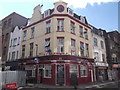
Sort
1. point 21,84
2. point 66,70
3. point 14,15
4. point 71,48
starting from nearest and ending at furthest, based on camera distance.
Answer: point 21,84 → point 66,70 → point 71,48 → point 14,15

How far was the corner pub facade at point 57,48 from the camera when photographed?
56.1 ft

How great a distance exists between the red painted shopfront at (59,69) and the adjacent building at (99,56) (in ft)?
11.7

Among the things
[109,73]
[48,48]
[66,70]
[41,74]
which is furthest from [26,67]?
[109,73]

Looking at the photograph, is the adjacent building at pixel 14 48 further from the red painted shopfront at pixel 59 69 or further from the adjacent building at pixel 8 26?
the red painted shopfront at pixel 59 69

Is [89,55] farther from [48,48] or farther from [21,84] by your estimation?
[21,84]

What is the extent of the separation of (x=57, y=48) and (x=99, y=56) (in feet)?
39.6

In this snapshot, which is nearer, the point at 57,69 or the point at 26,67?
the point at 57,69

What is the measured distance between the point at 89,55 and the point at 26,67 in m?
12.2

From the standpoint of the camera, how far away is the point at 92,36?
974 inches

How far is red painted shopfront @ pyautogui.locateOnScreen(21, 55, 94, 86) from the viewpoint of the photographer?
16.7 meters

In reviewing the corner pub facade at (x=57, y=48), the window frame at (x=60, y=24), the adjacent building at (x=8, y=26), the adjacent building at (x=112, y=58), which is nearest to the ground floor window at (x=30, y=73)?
the corner pub facade at (x=57, y=48)

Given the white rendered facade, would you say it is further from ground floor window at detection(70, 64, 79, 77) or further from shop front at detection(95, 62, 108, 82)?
shop front at detection(95, 62, 108, 82)

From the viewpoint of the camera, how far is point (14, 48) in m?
25.8

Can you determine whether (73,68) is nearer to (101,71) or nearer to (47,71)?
(47,71)
